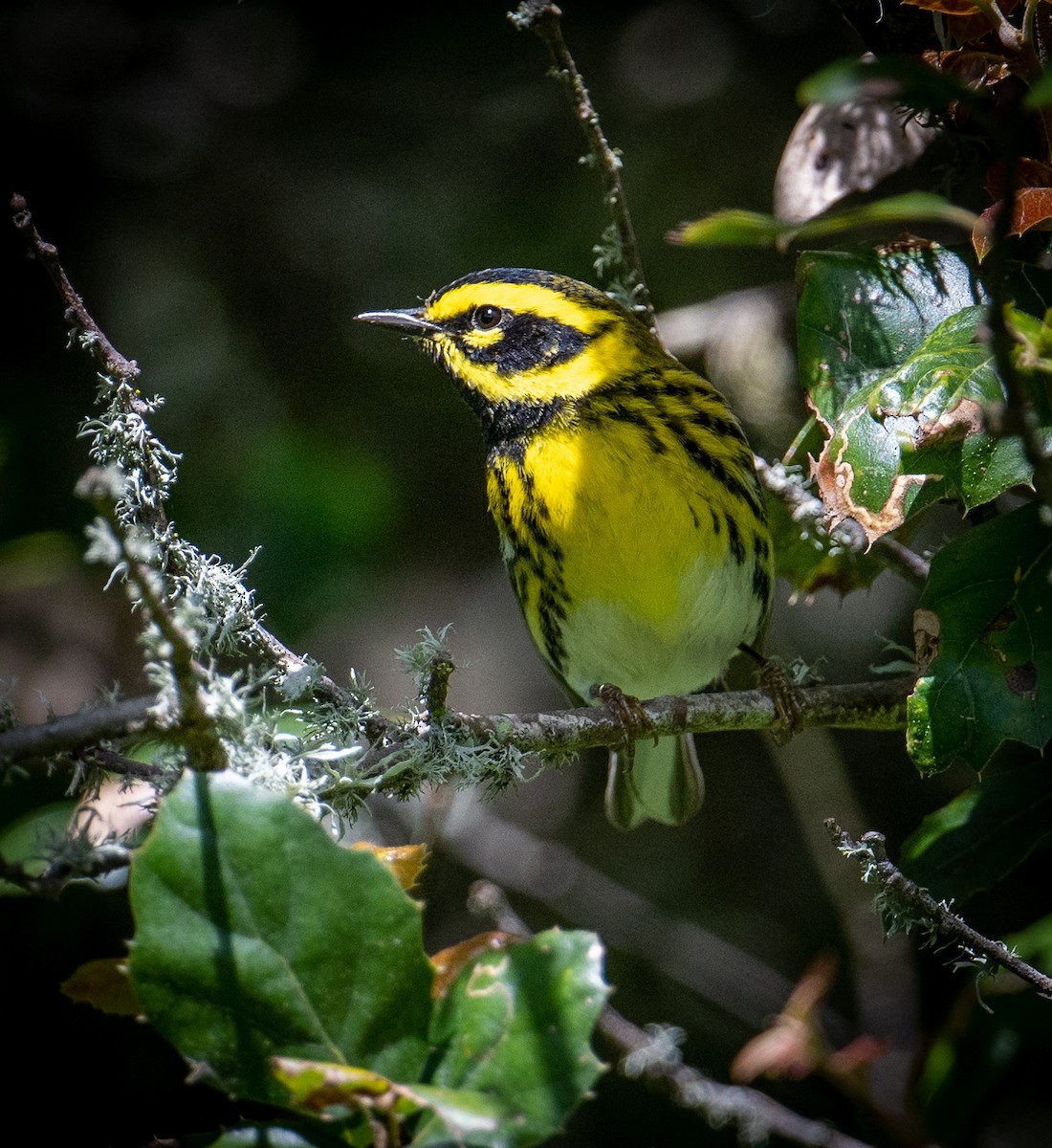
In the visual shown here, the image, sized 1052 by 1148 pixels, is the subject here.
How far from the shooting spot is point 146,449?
1.85 metres

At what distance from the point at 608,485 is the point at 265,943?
175cm

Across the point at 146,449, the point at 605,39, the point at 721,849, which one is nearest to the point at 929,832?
the point at 146,449

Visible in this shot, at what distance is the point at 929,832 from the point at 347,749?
105cm

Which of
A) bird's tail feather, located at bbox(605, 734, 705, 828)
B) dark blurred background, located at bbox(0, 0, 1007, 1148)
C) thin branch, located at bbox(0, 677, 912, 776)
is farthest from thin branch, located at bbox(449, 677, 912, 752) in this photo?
dark blurred background, located at bbox(0, 0, 1007, 1148)

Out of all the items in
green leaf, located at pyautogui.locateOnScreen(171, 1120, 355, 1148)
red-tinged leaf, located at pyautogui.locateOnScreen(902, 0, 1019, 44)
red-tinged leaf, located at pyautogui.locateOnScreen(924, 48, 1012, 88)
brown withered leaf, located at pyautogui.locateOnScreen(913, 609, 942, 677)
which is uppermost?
red-tinged leaf, located at pyautogui.locateOnScreen(902, 0, 1019, 44)

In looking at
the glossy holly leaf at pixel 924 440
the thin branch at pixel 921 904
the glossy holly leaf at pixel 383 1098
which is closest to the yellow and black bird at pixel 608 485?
the glossy holly leaf at pixel 924 440

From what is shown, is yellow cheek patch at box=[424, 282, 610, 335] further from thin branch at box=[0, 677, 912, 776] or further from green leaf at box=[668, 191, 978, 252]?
green leaf at box=[668, 191, 978, 252]

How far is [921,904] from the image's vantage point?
5.44 feet

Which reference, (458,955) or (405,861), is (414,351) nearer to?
(405,861)

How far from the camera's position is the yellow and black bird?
289cm

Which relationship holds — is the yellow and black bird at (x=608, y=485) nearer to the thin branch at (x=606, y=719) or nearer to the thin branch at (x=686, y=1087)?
the thin branch at (x=606, y=719)

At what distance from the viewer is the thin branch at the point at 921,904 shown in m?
1.63

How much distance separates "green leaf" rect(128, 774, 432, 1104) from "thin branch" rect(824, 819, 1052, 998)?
636 millimetres

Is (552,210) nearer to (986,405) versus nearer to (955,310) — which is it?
(955,310)
